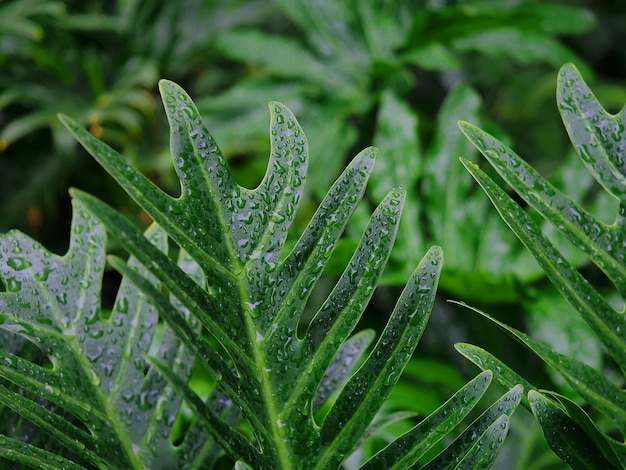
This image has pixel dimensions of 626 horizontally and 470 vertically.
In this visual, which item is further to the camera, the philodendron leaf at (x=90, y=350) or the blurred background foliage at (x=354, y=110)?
the blurred background foliage at (x=354, y=110)

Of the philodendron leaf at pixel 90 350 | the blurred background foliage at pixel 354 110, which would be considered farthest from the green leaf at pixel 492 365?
the blurred background foliage at pixel 354 110

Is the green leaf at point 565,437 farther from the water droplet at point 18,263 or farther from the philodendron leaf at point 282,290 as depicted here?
the water droplet at point 18,263

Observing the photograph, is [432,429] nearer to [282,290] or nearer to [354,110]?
[282,290]

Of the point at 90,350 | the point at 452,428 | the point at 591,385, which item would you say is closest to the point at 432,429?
the point at 452,428

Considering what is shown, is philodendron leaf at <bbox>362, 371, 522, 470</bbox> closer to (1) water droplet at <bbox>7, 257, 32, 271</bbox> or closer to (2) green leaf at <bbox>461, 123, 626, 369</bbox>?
(2) green leaf at <bbox>461, 123, 626, 369</bbox>

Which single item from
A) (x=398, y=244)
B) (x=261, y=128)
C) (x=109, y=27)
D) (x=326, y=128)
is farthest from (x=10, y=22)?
(x=398, y=244)

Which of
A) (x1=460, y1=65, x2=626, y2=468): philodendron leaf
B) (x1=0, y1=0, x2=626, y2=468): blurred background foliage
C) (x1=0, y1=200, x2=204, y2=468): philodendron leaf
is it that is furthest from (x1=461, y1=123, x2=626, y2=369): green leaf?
(x1=0, y1=0, x2=626, y2=468): blurred background foliage
